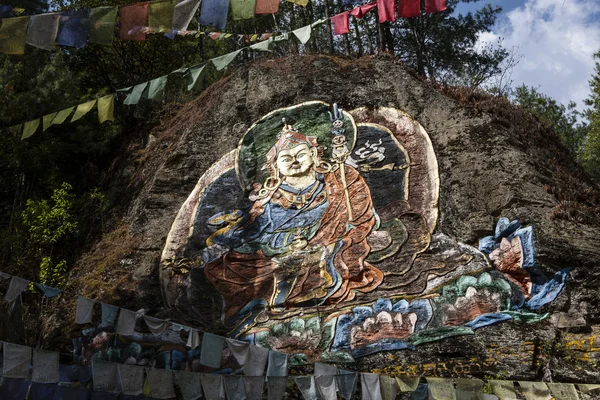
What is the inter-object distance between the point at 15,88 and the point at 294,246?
22.3ft

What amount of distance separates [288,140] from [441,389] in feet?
19.6

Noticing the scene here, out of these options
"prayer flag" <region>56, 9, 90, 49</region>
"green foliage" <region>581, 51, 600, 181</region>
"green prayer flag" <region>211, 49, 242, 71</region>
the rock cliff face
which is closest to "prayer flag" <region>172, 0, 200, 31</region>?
"green prayer flag" <region>211, 49, 242, 71</region>

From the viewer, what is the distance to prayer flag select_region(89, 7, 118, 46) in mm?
9938

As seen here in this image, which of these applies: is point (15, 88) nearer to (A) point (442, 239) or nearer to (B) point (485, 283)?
(A) point (442, 239)

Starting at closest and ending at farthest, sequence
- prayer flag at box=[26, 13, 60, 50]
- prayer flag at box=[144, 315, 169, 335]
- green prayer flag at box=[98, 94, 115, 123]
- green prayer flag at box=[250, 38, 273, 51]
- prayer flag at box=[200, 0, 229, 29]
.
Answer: prayer flag at box=[144, 315, 169, 335] → prayer flag at box=[200, 0, 229, 29] → prayer flag at box=[26, 13, 60, 50] → green prayer flag at box=[250, 38, 273, 51] → green prayer flag at box=[98, 94, 115, 123]

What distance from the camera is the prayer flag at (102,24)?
9938 millimetres

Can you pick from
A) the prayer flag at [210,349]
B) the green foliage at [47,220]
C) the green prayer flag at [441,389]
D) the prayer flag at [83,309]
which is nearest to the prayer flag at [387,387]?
the green prayer flag at [441,389]

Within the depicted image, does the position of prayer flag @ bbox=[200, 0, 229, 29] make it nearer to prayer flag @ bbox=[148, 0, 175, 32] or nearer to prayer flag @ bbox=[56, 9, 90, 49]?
prayer flag @ bbox=[148, 0, 175, 32]

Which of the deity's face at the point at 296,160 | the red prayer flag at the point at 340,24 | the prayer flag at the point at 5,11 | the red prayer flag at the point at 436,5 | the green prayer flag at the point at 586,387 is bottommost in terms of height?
the green prayer flag at the point at 586,387

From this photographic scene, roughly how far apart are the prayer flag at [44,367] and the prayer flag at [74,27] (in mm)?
4608

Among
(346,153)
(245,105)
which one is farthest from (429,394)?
(245,105)

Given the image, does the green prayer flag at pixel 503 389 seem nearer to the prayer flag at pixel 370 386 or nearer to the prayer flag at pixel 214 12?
the prayer flag at pixel 370 386

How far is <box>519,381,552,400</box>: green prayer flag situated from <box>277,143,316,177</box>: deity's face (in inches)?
210

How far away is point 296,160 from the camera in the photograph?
38.5 feet
